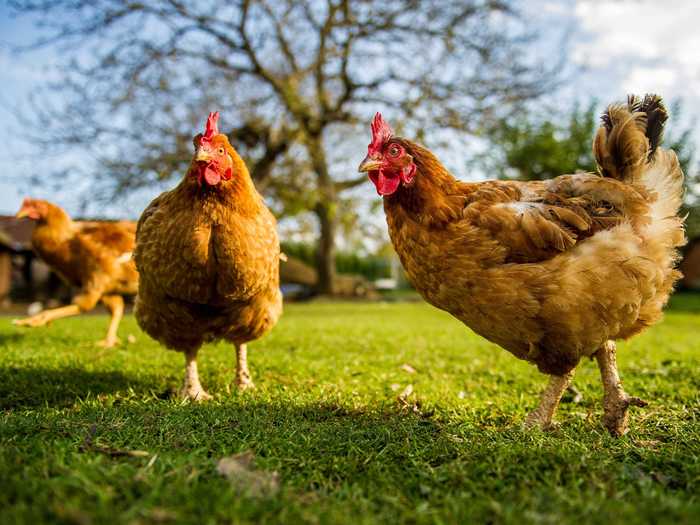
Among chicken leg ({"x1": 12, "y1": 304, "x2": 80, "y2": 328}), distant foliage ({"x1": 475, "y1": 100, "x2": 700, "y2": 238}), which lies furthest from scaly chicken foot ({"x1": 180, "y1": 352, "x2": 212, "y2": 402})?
distant foliage ({"x1": 475, "y1": 100, "x2": 700, "y2": 238})

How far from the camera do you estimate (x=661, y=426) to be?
298 centimetres

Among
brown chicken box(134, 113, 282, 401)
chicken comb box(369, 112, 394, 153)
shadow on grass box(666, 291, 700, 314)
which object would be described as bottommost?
shadow on grass box(666, 291, 700, 314)

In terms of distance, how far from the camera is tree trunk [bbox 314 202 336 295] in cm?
2000

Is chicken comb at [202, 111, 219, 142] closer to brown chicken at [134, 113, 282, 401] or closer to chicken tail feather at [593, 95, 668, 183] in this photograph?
brown chicken at [134, 113, 282, 401]

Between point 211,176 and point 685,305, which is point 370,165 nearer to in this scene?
point 211,176

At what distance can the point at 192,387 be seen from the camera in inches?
152

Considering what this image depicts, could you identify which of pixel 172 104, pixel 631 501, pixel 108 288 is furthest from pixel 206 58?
pixel 631 501

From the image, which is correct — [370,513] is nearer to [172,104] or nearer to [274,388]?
[274,388]

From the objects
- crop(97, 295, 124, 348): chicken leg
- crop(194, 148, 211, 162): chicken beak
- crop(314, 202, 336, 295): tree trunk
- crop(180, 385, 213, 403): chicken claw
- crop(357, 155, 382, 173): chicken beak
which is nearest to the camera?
crop(357, 155, 382, 173): chicken beak

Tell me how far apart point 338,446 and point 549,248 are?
1.63 meters

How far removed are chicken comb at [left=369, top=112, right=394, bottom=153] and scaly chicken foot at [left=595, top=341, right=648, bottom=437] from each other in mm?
1881

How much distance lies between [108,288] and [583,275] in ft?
19.3

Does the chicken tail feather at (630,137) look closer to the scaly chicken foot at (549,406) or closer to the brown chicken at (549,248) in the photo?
Result: the brown chicken at (549,248)

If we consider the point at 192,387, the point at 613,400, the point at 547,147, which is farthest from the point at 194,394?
the point at 547,147
